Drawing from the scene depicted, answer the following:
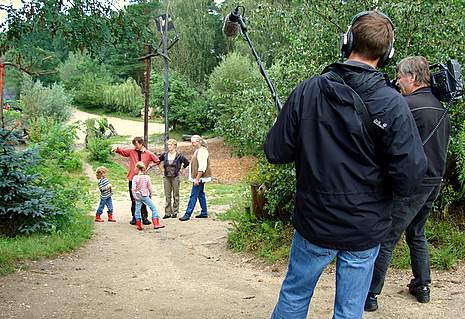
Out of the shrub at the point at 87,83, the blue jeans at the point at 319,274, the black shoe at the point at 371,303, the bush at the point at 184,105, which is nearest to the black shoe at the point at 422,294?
the black shoe at the point at 371,303

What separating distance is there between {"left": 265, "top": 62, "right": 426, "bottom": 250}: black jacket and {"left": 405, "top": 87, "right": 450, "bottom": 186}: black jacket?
4.48 ft

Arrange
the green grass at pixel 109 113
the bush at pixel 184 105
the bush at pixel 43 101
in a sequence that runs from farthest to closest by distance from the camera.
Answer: the green grass at pixel 109 113 < the bush at pixel 184 105 < the bush at pixel 43 101

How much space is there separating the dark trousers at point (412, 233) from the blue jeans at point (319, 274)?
1.09 meters

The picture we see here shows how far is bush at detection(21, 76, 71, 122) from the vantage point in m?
27.7

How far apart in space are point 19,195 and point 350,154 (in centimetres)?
580

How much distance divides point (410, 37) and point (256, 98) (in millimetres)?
1964

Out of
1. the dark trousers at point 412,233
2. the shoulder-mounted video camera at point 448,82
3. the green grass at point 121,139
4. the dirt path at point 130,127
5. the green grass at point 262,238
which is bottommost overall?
the green grass at point 121,139

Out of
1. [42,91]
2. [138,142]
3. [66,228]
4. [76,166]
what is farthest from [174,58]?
[66,228]

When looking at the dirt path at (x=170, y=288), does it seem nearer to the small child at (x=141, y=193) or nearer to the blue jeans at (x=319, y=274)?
the blue jeans at (x=319, y=274)

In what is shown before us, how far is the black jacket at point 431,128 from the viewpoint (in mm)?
3916

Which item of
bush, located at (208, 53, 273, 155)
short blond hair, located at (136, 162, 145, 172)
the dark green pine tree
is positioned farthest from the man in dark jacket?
short blond hair, located at (136, 162, 145, 172)

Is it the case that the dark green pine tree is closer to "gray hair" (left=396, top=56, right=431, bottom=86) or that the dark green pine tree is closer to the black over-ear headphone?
"gray hair" (left=396, top=56, right=431, bottom=86)

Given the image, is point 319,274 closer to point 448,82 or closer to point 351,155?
point 351,155

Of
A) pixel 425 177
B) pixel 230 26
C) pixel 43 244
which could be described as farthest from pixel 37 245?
pixel 425 177
